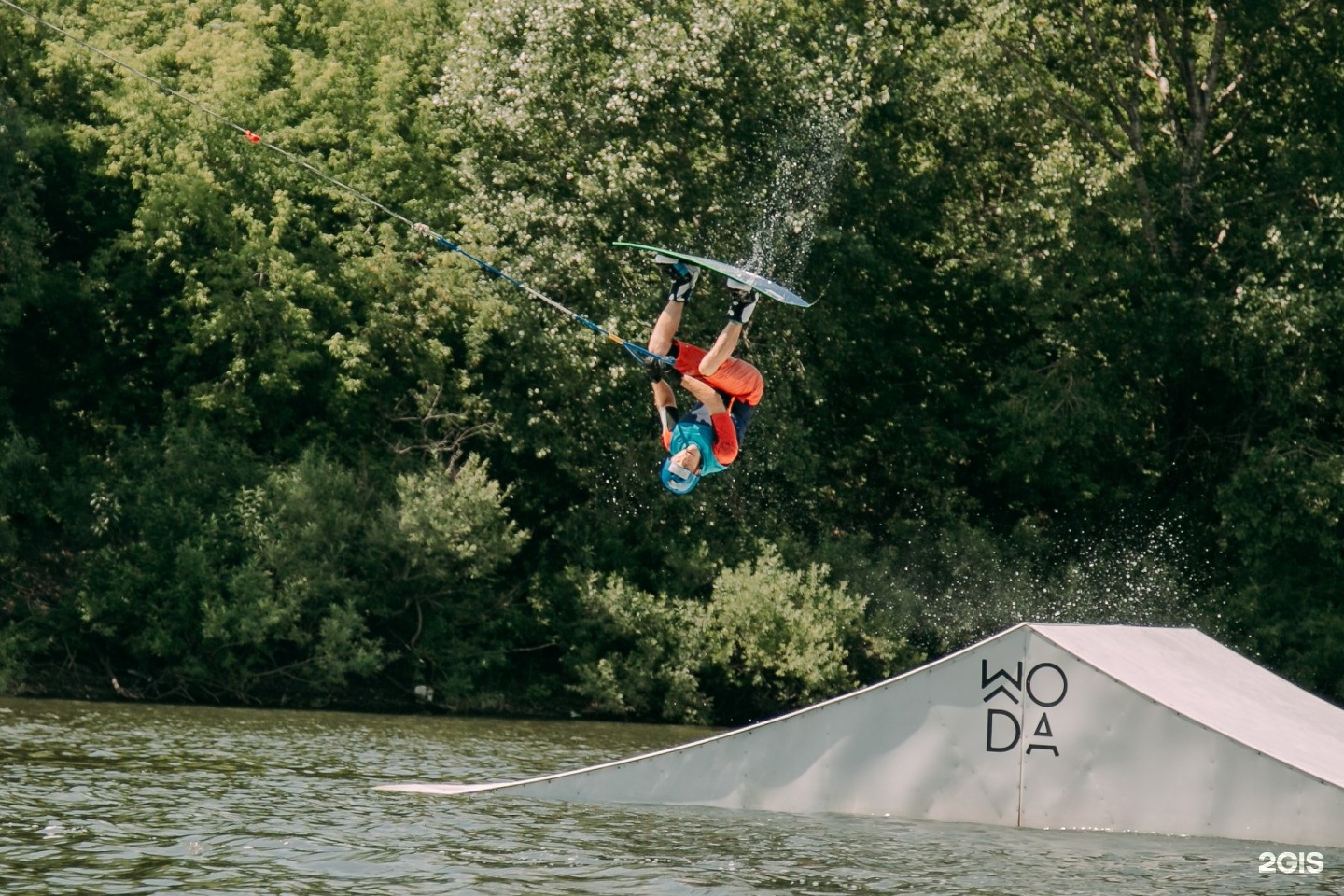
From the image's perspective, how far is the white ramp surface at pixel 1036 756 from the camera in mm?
13016

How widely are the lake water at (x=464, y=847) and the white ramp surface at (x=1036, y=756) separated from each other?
21 centimetres

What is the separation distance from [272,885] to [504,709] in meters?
14.5

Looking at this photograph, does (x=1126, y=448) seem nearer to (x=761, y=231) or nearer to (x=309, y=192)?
(x=761, y=231)

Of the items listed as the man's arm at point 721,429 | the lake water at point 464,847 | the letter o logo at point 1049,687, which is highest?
the man's arm at point 721,429

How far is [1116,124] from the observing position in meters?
28.8

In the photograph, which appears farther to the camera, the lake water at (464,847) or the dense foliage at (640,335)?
the dense foliage at (640,335)

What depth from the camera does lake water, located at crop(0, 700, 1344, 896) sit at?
11570 millimetres

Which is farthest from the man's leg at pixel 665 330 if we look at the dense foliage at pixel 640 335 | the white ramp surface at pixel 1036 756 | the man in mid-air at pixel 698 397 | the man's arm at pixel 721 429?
the dense foliage at pixel 640 335

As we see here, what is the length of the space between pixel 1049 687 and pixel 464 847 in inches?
180

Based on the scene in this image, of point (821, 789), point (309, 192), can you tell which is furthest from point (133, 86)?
point (821, 789)

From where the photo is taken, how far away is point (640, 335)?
25125 millimetres

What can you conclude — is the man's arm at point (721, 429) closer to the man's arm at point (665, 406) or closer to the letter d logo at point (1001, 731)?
the man's arm at point (665, 406)

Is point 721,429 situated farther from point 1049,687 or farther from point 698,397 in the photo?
point 1049,687

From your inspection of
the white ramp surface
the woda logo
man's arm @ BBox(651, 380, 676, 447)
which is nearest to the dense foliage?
the white ramp surface
